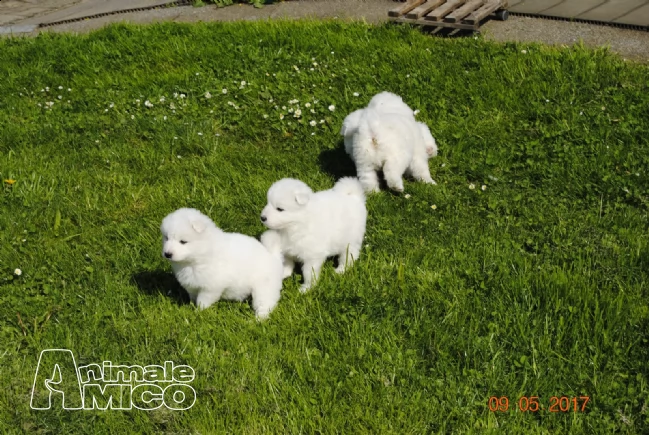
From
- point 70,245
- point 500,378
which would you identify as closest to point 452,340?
point 500,378

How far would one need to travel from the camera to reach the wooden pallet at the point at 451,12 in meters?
7.30

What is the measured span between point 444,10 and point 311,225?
4382 millimetres

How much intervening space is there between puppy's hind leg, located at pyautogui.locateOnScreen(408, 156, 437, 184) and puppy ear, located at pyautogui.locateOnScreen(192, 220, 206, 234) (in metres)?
2.09

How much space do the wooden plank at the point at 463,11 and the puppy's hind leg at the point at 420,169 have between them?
102 inches

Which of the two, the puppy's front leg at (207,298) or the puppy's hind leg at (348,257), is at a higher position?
the puppy's front leg at (207,298)

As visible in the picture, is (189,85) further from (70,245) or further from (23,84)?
(70,245)

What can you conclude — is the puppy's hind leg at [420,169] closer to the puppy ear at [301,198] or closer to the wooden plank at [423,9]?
the puppy ear at [301,198]

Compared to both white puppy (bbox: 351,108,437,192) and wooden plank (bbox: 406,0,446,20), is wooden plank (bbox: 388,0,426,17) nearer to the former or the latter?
wooden plank (bbox: 406,0,446,20)

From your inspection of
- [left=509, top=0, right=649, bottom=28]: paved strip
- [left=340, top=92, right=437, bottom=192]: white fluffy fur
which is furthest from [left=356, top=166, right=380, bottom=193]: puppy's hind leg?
[left=509, top=0, right=649, bottom=28]: paved strip

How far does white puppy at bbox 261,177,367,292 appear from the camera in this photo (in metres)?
4.03

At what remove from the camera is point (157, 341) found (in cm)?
380

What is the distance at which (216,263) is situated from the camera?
385cm

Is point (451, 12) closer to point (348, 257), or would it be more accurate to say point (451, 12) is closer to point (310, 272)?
point (348, 257)

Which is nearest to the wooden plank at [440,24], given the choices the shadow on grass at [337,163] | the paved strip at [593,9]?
the paved strip at [593,9]
